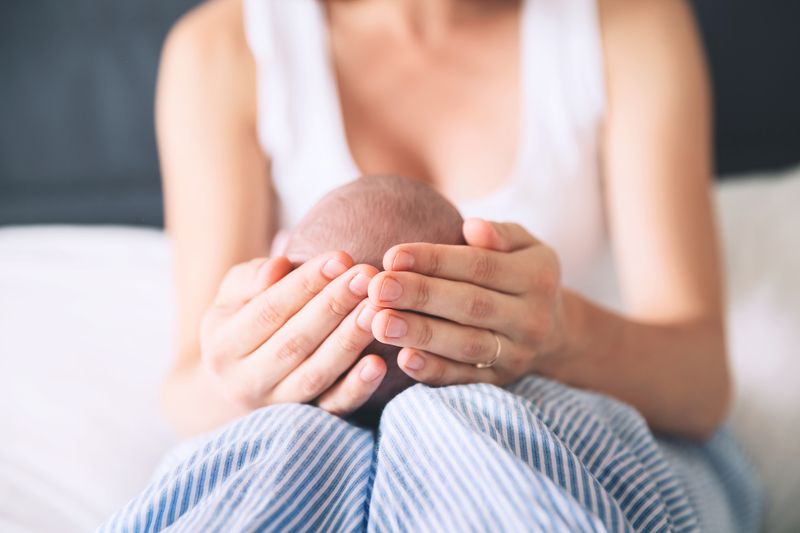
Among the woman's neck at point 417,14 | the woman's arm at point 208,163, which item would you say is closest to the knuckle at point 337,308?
the woman's arm at point 208,163

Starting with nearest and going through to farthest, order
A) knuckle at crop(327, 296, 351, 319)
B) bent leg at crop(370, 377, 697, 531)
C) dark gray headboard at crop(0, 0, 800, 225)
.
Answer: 1. bent leg at crop(370, 377, 697, 531)
2. knuckle at crop(327, 296, 351, 319)
3. dark gray headboard at crop(0, 0, 800, 225)

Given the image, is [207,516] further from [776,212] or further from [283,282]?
[776,212]

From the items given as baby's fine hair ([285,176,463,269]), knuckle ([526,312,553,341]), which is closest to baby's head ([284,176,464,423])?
baby's fine hair ([285,176,463,269])

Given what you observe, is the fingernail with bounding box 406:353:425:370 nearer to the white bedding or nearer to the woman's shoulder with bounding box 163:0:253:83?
the white bedding

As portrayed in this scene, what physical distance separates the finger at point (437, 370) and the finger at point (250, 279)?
141 mm

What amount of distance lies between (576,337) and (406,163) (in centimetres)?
38

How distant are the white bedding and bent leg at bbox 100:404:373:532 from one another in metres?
0.29

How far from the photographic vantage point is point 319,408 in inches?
25.6

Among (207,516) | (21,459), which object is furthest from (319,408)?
(21,459)

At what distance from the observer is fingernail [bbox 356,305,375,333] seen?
59cm

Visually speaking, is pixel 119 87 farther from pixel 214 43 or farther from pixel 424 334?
pixel 424 334

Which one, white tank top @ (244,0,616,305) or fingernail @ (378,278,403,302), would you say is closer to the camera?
fingernail @ (378,278,403,302)

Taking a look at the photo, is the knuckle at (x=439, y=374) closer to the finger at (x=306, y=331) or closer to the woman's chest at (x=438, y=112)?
the finger at (x=306, y=331)

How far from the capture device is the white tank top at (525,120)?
99 cm
